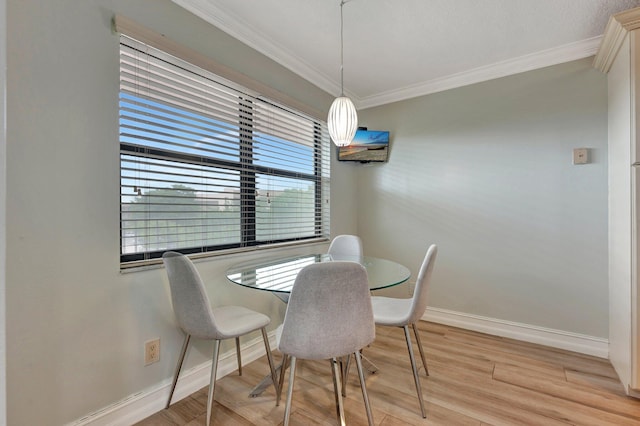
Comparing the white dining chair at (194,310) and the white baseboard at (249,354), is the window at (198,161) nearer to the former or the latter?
Answer: the white dining chair at (194,310)

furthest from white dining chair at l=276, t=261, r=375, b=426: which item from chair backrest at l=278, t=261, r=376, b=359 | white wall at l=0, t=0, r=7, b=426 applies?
white wall at l=0, t=0, r=7, b=426

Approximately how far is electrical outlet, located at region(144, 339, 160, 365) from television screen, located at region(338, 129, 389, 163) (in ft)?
7.64

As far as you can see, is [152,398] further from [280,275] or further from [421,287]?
[421,287]

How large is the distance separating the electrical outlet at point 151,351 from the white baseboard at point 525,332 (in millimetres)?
2431

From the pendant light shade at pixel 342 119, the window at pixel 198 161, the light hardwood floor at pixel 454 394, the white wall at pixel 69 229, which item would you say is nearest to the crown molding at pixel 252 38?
the white wall at pixel 69 229

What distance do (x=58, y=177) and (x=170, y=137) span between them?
1.91 ft

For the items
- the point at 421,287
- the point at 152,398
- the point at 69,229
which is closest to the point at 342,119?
the point at 421,287

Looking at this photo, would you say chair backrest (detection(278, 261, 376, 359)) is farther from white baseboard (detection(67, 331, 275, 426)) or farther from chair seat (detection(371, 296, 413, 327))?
white baseboard (detection(67, 331, 275, 426))

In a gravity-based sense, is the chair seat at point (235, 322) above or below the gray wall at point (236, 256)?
below

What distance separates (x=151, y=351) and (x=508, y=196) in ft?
9.67

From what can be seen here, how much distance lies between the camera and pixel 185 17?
1754 millimetres

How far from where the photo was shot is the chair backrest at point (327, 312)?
116 centimetres

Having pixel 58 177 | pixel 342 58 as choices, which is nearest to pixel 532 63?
pixel 342 58

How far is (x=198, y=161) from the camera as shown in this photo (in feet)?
6.03
